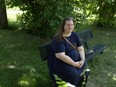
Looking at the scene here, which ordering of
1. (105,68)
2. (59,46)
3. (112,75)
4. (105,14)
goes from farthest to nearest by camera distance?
(105,14) < (105,68) < (112,75) < (59,46)

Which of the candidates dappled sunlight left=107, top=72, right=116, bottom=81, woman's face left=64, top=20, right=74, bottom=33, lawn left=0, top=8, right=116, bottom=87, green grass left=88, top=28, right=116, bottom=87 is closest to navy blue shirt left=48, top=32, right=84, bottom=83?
woman's face left=64, top=20, right=74, bottom=33

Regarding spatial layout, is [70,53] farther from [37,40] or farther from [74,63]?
[37,40]

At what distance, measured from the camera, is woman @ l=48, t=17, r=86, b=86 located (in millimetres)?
4801

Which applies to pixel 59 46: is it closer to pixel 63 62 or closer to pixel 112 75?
pixel 63 62

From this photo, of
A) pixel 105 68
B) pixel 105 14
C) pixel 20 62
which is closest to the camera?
pixel 20 62

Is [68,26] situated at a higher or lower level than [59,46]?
higher

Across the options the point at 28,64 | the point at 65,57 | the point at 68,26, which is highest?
the point at 68,26

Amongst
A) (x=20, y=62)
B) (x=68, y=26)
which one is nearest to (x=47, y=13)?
(x=20, y=62)

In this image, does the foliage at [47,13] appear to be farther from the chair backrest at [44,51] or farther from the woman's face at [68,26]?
the woman's face at [68,26]

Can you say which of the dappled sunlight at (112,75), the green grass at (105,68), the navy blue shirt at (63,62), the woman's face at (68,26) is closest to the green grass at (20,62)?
the navy blue shirt at (63,62)

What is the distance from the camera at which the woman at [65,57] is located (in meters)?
4.80

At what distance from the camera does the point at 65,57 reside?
15.8ft

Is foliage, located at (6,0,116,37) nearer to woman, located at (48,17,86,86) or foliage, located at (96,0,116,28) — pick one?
woman, located at (48,17,86,86)

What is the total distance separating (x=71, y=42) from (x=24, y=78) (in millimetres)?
1236
